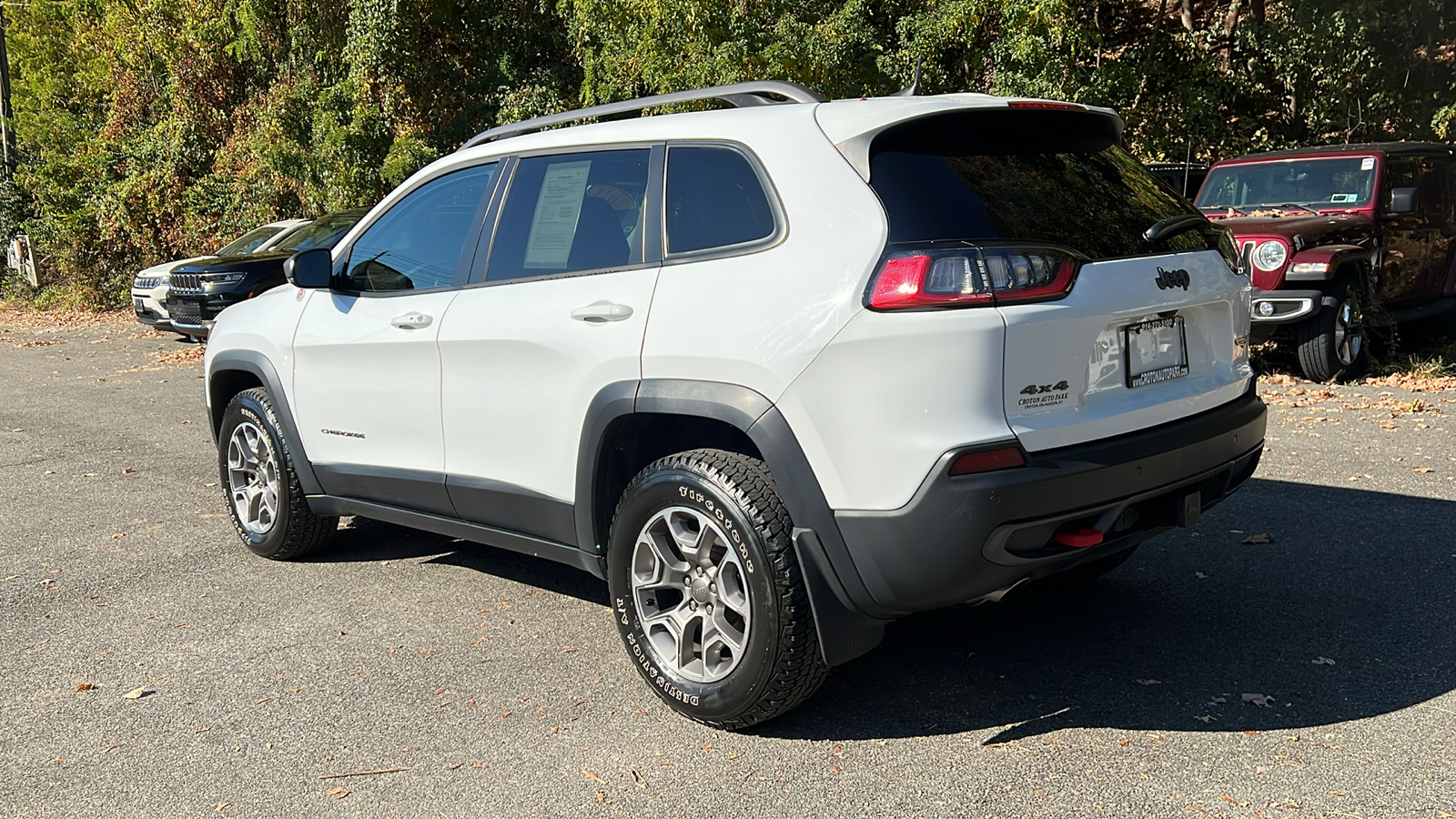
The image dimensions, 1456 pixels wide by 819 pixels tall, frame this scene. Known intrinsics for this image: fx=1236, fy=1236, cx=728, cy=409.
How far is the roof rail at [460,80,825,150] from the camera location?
3.96 metres

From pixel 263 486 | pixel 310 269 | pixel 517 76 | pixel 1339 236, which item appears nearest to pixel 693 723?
pixel 310 269

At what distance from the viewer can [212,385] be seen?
19.7 ft

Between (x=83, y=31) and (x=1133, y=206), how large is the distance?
2901cm

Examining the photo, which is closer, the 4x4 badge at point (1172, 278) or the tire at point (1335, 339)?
the 4x4 badge at point (1172, 278)

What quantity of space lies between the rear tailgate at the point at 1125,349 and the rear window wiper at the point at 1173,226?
0.07 meters

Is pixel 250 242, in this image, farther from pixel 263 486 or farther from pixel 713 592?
pixel 713 592

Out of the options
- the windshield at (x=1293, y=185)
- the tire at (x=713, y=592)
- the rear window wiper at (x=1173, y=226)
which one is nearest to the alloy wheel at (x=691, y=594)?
the tire at (x=713, y=592)

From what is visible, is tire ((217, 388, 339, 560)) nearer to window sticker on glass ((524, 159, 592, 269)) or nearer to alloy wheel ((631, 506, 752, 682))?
window sticker on glass ((524, 159, 592, 269))

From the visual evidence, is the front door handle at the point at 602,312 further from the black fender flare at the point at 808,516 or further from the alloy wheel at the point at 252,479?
the alloy wheel at the point at 252,479

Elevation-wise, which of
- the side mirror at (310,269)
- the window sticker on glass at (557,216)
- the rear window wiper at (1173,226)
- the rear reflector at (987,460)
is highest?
the window sticker on glass at (557,216)

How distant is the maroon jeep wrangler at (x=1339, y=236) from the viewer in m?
9.51

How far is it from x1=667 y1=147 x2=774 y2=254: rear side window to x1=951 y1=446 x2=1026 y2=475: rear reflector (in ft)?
2.91

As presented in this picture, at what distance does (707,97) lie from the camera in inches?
160

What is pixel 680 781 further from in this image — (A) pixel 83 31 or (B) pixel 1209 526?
(A) pixel 83 31
